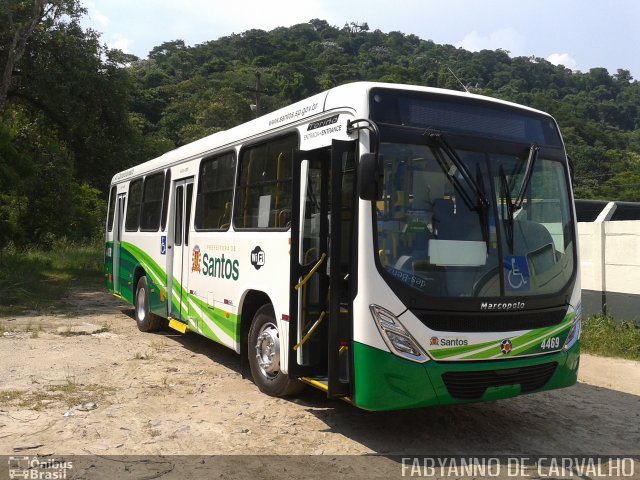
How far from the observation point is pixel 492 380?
209 inches

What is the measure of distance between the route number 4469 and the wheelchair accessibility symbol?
499mm

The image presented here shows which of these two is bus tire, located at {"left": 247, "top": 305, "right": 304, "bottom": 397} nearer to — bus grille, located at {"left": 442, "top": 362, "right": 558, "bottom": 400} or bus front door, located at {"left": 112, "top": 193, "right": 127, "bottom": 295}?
bus grille, located at {"left": 442, "top": 362, "right": 558, "bottom": 400}

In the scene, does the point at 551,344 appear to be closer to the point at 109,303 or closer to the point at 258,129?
the point at 258,129

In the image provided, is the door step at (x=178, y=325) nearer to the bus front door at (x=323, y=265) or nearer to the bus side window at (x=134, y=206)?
the bus side window at (x=134, y=206)

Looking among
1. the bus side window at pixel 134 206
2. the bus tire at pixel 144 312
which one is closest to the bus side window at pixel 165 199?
the bus tire at pixel 144 312

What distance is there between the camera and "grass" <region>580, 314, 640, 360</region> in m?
9.67

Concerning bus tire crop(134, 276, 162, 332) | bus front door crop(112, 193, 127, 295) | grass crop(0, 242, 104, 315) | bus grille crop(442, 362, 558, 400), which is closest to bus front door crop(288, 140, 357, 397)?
bus grille crop(442, 362, 558, 400)

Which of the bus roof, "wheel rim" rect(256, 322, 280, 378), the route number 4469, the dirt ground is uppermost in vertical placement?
the bus roof

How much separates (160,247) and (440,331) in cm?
609

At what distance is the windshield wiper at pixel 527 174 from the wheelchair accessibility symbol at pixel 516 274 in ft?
1.51

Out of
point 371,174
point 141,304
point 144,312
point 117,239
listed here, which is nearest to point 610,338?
point 371,174

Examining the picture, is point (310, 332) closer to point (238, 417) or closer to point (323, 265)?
point (323, 265)

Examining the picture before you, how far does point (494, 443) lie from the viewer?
565 cm

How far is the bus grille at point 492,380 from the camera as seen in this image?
17.0 ft
